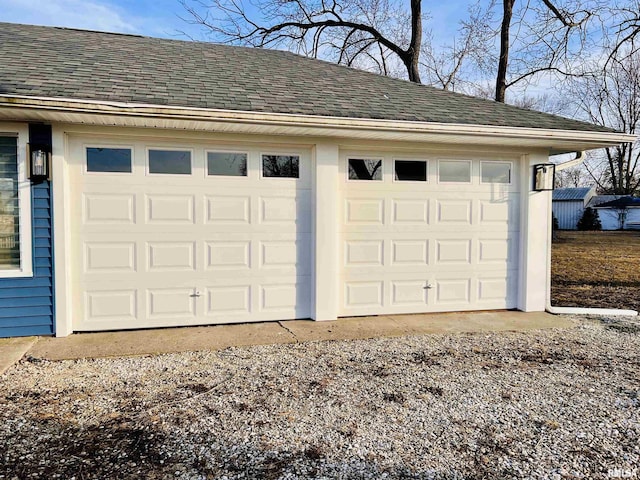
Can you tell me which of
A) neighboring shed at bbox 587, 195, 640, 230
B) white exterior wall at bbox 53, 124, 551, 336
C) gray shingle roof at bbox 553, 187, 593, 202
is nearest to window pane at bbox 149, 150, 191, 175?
white exterior wall at bbox 53, 124, 551, 336

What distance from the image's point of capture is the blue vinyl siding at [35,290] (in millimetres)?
4668

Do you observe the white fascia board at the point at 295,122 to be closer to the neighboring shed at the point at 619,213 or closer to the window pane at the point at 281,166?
the window pane at the point at 281,166

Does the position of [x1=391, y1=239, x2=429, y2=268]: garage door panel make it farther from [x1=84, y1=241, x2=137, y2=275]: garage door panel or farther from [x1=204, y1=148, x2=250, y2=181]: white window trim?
[x1=84, y1=241, x2=137, y2=275]: garage door panel

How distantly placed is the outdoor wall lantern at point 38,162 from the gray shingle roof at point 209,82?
615mm

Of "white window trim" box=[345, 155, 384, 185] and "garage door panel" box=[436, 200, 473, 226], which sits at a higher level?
"white window trim" box=[345, 155, 384, 185]

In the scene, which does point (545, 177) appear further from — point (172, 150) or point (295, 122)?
point (172, 150)

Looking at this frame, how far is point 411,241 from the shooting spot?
233 inches

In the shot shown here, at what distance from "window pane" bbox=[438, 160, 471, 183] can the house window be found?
16.3ft

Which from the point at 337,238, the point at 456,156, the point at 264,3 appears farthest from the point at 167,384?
the point at 264,3

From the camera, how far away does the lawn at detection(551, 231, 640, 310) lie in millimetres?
7293

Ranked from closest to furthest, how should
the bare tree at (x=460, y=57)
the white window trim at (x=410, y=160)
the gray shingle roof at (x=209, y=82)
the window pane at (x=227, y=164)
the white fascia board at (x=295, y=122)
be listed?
the white fascia board at (x=295, y=122) → the gray shingle roof at (x=209, y=82) → the window pane at (x=227, y=164) → the white window trim at (x=410, y=160) → the bare tree at (x=460, y=57)

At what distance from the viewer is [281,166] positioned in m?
5.50

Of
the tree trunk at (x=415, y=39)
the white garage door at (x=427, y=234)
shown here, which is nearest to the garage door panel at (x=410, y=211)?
the white garage door at (x=427, y=234)

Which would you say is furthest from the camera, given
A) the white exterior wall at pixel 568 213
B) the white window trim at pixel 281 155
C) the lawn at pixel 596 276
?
the white exterior wall at pixel 568 213
